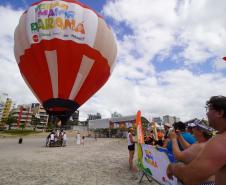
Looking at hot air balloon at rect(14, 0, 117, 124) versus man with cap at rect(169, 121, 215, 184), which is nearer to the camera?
man with cap at rect(169, 121, 215, 184)

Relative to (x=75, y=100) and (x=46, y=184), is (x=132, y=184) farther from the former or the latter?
(x=75, y=100)

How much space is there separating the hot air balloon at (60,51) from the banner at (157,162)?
728 centimetres

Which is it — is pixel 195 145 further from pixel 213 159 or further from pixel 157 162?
pixel 157 162

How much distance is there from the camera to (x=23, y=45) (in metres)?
13.3

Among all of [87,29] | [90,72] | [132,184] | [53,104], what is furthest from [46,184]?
[87,29]

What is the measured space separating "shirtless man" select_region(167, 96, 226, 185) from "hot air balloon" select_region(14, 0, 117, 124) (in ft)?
37.6

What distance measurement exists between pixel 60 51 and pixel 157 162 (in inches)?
355

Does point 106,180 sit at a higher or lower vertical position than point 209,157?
lower

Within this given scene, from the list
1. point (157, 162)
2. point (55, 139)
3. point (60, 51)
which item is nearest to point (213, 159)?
point (157, 162)

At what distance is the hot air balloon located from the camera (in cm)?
1248

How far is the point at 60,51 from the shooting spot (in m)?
12.5

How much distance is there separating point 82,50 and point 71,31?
1.19 m

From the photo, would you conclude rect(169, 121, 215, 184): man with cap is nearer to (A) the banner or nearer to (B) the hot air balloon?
(A) the banner

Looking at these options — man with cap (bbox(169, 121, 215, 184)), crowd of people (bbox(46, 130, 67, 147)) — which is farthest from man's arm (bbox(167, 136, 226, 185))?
crowd of people (bbox(46, 130, 67, 147))
